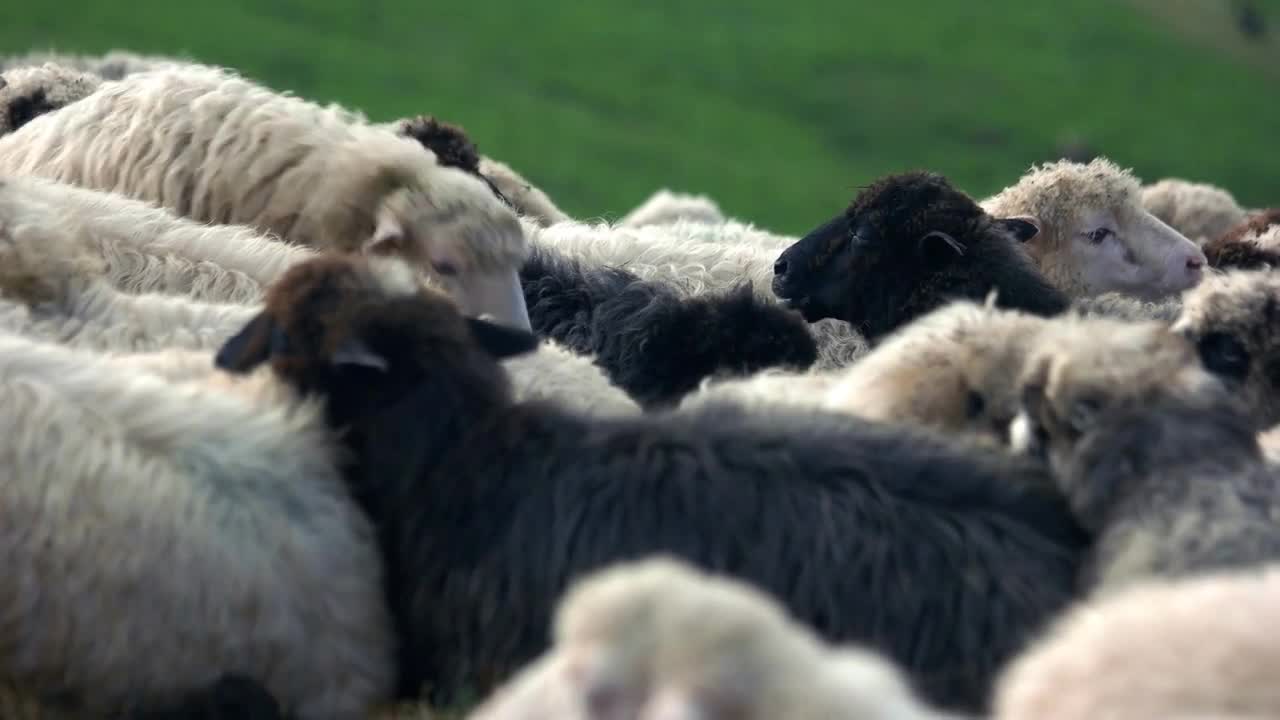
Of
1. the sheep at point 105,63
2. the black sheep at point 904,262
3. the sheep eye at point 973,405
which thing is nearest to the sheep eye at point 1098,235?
the black sheep at point 904,262

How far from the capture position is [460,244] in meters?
6.54

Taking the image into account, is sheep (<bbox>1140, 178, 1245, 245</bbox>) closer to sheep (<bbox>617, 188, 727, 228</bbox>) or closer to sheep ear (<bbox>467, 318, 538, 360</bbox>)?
sheep (<bbox>617, 188, 727, 228</bbox>)

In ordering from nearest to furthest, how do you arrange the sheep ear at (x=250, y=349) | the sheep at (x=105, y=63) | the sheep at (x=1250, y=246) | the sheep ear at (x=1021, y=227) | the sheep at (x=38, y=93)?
the sheep ear at (x=250, y=349) < the sheep ear at (x=1021, y=227) < the sheep at (x=1250, y=246) < the sheep at (x=38, y=93) < the sheep at (x=105, y=63)

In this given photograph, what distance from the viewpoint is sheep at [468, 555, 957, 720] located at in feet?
9.44

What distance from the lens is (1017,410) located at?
4.87 meters

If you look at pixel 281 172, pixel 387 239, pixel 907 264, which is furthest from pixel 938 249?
pixel 281 172

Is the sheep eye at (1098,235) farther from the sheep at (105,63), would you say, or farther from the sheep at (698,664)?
the sheep at (105,63)

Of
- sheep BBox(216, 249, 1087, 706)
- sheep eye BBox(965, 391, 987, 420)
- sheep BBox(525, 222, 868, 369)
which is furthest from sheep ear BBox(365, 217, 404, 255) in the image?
sheep eye BBox(965, 391, 987, 420)

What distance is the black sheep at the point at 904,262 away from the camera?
22.1ft

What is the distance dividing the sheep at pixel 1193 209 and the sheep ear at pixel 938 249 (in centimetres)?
446

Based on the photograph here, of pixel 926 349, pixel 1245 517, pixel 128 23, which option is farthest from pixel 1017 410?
pixel 128 23

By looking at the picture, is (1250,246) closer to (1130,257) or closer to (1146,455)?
(1130,257)

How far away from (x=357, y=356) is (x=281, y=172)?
272cm

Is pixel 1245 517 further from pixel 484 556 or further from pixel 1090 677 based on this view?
pixel 484 556
